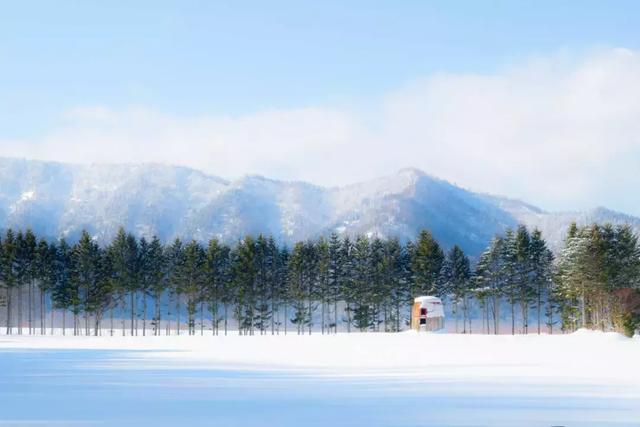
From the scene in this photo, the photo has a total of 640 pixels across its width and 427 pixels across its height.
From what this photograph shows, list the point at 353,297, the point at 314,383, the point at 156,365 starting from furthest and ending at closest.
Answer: the point at 353,297
the point at 156,365
the point at 314,383

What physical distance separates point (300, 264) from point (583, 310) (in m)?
35.7

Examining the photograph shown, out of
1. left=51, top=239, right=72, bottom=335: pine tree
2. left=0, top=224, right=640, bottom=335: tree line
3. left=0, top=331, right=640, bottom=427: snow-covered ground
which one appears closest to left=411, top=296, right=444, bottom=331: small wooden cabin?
left=0, top=224, right=640, bottom=335: tree line

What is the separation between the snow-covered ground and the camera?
1480 cm

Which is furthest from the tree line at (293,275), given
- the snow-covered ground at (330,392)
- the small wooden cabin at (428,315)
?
the snow-covered ground at (330,392)

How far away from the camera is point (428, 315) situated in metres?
78.9

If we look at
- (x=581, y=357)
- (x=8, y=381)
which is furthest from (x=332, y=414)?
(x=581, y=357)

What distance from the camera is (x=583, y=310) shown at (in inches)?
3329

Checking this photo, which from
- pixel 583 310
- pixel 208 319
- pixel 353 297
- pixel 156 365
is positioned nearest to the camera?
pixel 156 365

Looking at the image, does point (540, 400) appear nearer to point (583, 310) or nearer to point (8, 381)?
point (8, 381)

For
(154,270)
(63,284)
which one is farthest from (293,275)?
(63,284)

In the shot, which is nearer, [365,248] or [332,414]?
[332,414]

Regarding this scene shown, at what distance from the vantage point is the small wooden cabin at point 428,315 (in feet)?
258

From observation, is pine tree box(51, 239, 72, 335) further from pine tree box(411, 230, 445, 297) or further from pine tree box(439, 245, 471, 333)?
pine tree box(439, 245, 471, 333)

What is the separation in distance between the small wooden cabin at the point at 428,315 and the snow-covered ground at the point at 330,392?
150 feet
